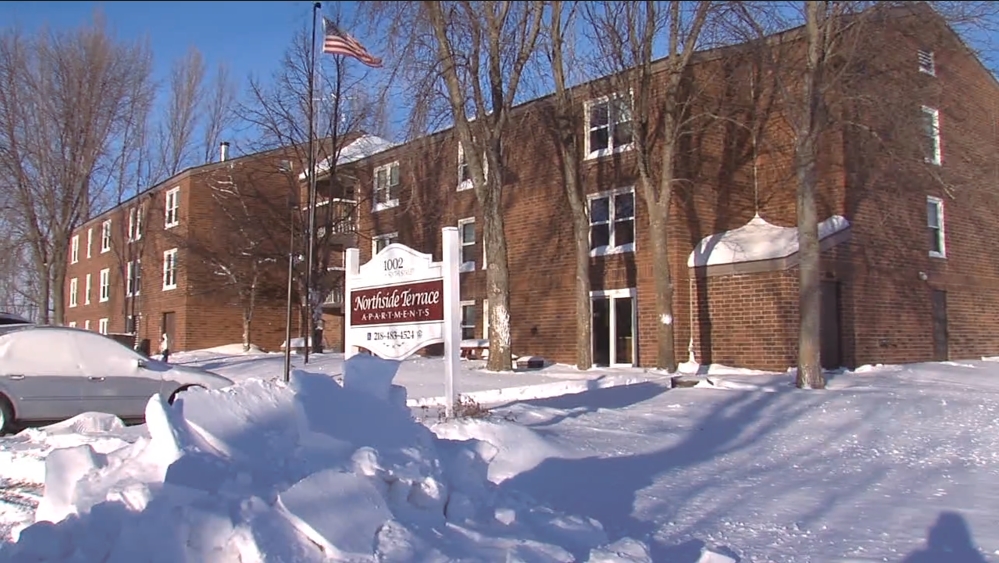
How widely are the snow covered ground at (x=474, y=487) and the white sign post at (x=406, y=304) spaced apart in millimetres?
1034

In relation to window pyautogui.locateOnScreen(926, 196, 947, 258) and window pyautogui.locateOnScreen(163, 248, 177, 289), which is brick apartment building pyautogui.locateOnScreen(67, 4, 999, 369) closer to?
window pyautogui.locateOnScreen(926, 196, 947, 258)

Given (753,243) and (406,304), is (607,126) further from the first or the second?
(406,304)

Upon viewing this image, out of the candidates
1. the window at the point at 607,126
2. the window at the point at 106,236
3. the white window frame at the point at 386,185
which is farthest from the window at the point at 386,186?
the window at the point at 106,236

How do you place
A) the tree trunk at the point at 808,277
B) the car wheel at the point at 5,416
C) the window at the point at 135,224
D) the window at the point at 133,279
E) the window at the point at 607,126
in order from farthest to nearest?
the window at the point at 135,224 < the window at the point at 133,279 < the window at the point at 607,126 < the tree trunk at the point at 808,277 < the car wheel at the point at 5,416

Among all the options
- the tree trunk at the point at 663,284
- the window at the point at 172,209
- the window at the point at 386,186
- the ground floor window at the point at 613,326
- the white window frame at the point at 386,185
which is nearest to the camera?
the tree trunk at the point at 663,284

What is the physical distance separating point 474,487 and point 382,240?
79.3ft

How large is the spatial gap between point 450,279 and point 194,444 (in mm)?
5021

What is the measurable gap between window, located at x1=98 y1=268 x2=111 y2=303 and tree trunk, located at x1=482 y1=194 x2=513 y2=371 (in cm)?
3348

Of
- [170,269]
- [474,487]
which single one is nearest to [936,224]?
[474,487]

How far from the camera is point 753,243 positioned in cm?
1952

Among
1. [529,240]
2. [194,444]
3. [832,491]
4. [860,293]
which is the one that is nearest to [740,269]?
[860,293]

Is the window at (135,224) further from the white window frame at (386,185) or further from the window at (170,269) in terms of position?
the white window frame at (386,185)

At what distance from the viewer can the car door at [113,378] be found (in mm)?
12312

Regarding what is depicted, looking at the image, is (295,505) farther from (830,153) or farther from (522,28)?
(830,153)
